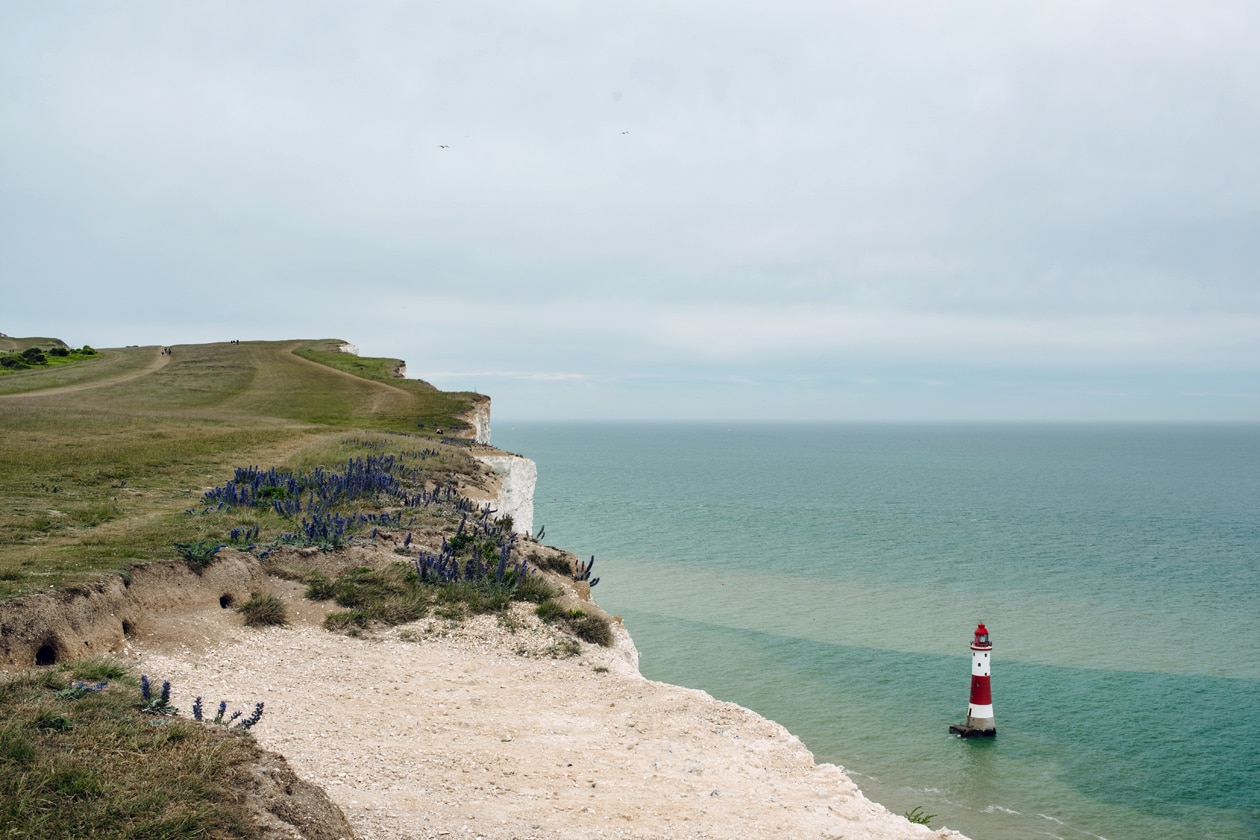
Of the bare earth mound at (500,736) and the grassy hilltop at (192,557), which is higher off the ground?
the grassy hilltop at (192,557)

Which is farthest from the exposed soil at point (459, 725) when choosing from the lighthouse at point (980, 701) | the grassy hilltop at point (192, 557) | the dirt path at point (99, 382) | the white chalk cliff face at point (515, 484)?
the dirt path at point (99, 382)

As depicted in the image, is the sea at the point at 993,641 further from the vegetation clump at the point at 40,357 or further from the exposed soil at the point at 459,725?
the vegetation clump at the point at 40,357

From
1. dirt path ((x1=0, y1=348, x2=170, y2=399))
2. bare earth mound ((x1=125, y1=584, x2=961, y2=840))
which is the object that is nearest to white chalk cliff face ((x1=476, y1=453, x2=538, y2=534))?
bare earth mound ((x1=125, y1=584, x2=961, y2=840))

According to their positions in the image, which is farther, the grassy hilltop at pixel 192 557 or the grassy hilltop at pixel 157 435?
the grassy hilltop at pixel 157 435

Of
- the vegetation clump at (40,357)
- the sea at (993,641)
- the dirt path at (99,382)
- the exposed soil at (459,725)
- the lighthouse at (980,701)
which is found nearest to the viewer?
the exposed soil at (459,725)

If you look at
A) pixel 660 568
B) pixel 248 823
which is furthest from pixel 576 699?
pixel 660 568

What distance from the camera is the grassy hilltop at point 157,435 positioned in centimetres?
1525

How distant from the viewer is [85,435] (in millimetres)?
33438

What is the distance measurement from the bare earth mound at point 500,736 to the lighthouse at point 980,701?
14.4 metres

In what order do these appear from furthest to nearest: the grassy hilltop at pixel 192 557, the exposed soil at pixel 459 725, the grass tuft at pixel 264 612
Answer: the grass tuft at pixel 264 612 < the exposed soil at pixel 459 725 < the grassy hilltop at pixel 192 557

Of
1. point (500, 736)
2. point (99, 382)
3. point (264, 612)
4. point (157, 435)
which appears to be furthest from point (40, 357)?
point (500, 736)

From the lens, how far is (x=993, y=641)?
110 feet

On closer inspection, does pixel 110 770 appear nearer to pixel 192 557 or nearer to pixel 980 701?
pixel 192 557

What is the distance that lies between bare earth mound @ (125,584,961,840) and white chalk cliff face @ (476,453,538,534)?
19261 mm
